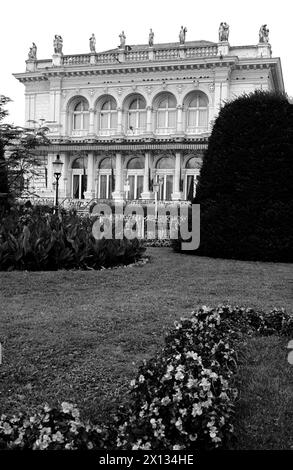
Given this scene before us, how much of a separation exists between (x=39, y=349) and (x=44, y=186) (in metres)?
39.6

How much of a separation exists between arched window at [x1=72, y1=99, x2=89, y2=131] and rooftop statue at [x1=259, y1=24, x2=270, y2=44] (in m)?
15.5

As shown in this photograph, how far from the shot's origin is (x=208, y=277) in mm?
8867

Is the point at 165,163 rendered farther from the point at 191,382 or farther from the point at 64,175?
the point at 191,382

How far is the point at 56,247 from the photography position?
9859mm

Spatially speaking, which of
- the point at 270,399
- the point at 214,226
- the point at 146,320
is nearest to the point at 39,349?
the point at 146,320

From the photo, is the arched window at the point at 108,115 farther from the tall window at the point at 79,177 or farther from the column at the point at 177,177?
the column at the point at 177,177

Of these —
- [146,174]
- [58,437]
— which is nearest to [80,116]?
[146,174]

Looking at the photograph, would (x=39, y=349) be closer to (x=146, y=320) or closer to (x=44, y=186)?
(x=146, y=320)

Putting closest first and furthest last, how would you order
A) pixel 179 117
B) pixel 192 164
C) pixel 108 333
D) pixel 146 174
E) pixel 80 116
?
pixel 108 333 → pixel 179 117 → pixel 192 164 → pixel 146 174 → pixel 80 116

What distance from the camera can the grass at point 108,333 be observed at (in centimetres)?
395

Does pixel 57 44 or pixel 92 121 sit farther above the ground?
pixel 57 44

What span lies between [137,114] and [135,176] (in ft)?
17.5

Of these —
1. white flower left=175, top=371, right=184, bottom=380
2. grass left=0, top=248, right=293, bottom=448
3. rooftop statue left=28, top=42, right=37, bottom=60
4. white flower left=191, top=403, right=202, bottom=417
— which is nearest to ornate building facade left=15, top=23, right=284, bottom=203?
rooftop statue left=28, top=42, right=37, bottom=60

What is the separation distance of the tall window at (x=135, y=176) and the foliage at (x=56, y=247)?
1275 inches
